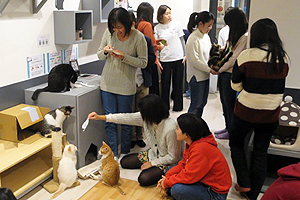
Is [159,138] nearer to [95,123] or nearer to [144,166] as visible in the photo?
[144,166]

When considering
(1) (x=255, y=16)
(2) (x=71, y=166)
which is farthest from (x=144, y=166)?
(1) (x=255, y=16)

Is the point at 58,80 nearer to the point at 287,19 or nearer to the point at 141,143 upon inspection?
the point at 141,143

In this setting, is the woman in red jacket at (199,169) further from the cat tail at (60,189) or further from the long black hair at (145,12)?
the long black hair at (145,12)

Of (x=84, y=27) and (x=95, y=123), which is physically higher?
(x=84, y=27)

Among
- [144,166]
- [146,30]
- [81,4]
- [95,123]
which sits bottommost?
Answer: [144,166]

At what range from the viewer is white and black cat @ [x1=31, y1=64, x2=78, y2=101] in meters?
2.99

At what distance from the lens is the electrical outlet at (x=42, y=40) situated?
3.11m

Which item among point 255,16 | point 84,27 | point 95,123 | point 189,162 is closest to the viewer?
point 189,162

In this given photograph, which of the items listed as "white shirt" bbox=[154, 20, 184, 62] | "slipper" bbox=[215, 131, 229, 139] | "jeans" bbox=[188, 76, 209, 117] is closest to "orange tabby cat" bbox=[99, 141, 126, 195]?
"jeans" bbox=[188, 76, 209, 117]

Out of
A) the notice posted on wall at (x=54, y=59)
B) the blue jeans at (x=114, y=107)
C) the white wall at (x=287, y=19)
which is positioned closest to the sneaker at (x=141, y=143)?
the blue jeans at (x=114, y=107)

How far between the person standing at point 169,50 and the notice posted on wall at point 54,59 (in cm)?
148

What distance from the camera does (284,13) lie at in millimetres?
2857

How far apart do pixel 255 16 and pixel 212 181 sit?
138 cm

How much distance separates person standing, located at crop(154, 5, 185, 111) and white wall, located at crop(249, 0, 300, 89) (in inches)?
63.7
